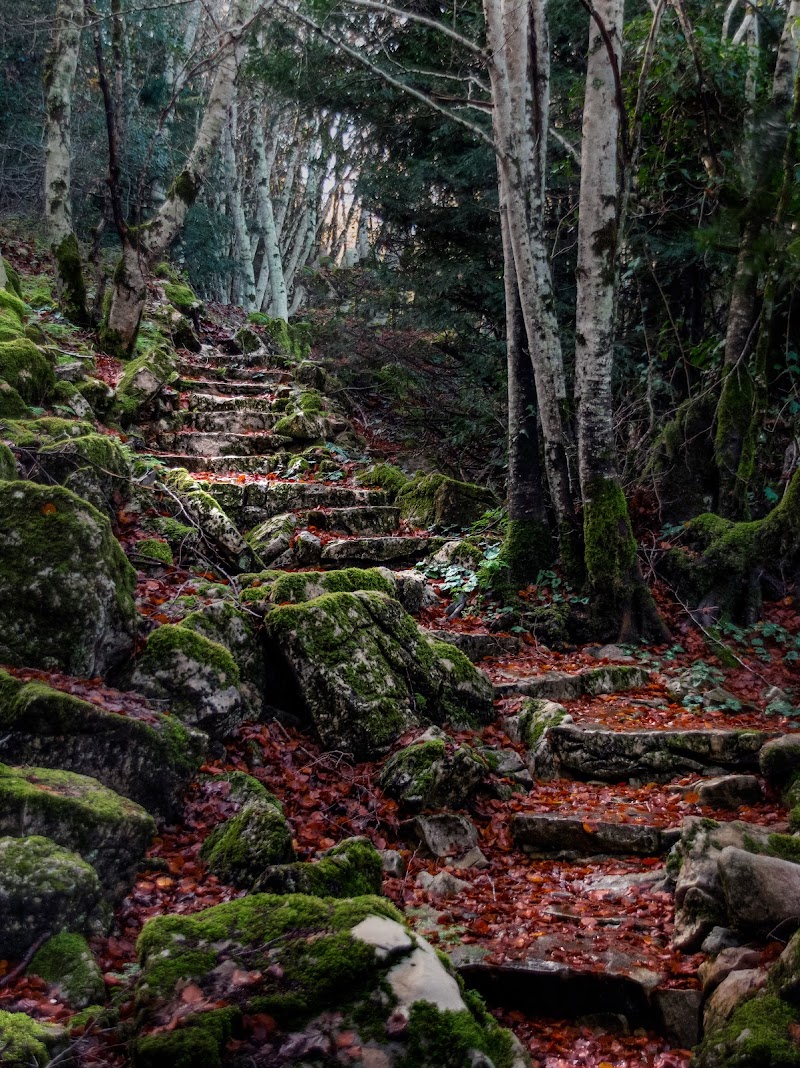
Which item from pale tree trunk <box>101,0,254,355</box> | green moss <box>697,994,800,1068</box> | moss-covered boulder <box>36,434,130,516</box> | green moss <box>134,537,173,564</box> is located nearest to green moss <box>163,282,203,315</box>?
pale tree trunk <box>101,0,254,355</box>

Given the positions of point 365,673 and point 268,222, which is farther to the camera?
point 268,222

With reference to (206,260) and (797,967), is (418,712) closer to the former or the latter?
(797,967)

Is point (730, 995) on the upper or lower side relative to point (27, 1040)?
lower

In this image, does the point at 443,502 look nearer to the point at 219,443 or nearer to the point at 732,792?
the point at 219,443

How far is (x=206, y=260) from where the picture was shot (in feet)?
71.4

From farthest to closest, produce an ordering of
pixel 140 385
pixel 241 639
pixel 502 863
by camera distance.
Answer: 1. pixel 140 385
2. pixel 241 639
3. pixel 502 863

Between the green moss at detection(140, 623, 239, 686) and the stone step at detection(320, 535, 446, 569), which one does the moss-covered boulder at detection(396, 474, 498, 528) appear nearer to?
the stone step at detection(320, 535, 446, 569)

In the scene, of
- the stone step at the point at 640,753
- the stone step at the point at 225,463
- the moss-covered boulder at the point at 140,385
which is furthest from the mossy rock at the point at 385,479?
the stone step at the point at 640,753

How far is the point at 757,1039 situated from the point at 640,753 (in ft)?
9.43

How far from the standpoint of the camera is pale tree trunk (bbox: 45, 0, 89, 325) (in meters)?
12.2

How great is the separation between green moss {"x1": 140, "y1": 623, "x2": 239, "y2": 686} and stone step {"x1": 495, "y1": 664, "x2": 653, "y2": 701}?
260 cm

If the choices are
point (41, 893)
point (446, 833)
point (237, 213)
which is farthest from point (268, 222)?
point (41, 893)

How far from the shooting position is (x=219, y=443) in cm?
1051

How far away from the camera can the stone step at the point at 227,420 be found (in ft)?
35.2
